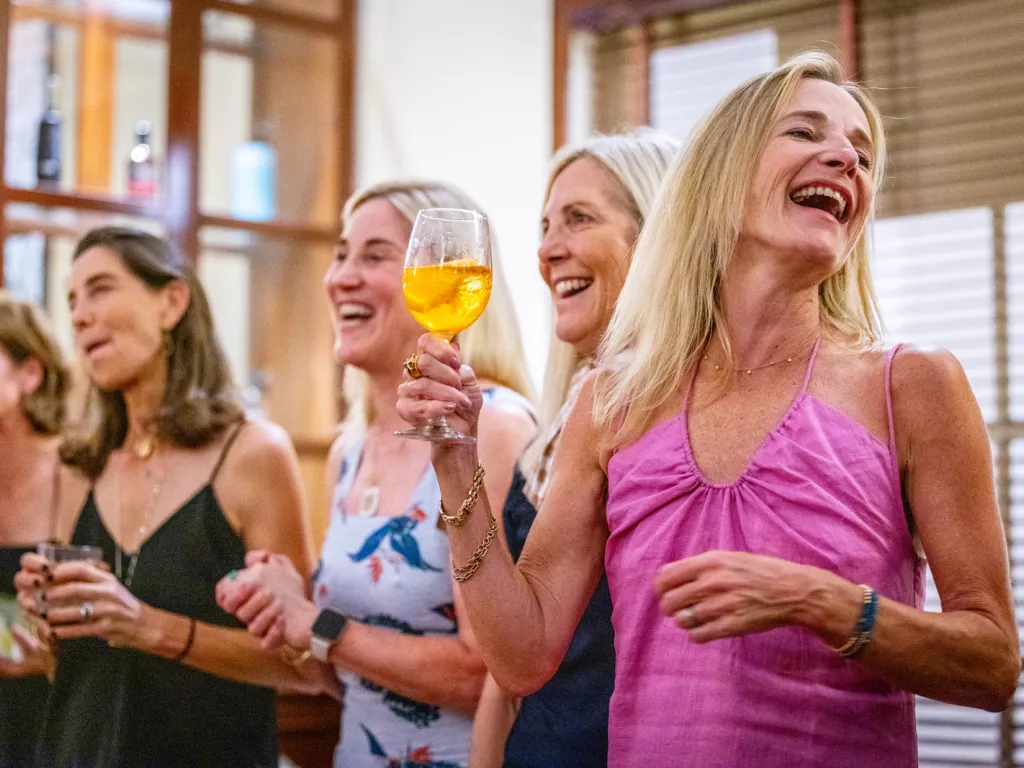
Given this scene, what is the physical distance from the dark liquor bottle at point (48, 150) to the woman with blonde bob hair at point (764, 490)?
246cm

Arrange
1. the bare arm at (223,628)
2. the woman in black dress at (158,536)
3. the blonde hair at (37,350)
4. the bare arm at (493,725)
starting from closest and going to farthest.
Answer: the bare arm at (493,725)
the bare arm at (223,628)
the woman in black dress at (158,536)
the blonde hair at (37,350)

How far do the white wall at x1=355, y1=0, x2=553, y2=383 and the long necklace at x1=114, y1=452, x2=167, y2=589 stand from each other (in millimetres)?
1749

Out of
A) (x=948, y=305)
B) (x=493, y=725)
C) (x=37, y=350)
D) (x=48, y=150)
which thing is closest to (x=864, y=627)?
(x=493, y=725)

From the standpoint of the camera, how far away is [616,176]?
1.78m

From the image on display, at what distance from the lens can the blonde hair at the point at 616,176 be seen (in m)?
1.78

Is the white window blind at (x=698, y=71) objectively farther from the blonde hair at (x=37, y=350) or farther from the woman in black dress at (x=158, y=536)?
the blonde hair at (x=37, y=350)

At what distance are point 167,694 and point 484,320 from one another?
85 cm

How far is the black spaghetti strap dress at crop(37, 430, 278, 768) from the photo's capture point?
6.52 feet

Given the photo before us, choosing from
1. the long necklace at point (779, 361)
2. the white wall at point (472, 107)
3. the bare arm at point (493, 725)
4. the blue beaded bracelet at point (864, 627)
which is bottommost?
the bare arm at point (493, 725)

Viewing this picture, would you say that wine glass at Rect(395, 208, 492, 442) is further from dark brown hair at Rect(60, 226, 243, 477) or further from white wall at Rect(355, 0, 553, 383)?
white wall at Rect(355, 0, 553, 383)

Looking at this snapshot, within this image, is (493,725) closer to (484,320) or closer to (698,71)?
(484,320)

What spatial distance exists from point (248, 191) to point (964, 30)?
2205mm

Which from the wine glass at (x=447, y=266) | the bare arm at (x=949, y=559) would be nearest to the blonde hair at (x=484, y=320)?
the wine glass at (x=447, y=266)

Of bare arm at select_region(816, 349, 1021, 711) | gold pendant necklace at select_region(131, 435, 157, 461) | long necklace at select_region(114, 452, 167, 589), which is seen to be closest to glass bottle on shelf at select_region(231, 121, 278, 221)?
gold pendant necklace at select_region(131, 435, 157, 461)
